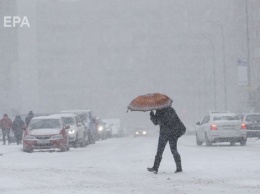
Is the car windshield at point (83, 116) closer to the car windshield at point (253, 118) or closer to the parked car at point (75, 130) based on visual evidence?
the parked car at point (75, 130)

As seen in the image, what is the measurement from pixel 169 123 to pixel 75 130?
70.5ft

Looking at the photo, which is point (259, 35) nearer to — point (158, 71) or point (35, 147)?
point (158, 71)

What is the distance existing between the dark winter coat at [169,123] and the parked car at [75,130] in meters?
20.6

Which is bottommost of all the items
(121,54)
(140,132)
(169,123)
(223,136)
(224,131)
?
(140,132)

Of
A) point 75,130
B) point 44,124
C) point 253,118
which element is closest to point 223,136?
point 75,130

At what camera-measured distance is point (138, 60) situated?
193750 millimetres

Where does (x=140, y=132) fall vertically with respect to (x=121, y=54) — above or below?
below

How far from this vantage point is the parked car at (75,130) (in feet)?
132

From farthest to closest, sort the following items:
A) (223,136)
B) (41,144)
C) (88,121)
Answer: (88,121)
(223,136)
(41,144)

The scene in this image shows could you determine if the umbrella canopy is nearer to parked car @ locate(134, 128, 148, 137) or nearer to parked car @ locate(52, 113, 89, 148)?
parked car @ locate(52, 113, 89, 148)

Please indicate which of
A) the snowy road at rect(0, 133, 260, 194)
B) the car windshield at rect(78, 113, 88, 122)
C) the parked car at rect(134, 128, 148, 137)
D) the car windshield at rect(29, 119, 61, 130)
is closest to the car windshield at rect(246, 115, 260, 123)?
the car windshield at rect(78, 113, 88, 122)

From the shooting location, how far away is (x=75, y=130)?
4041 centimetres

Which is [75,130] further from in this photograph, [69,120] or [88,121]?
[88,121]

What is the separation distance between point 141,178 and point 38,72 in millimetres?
178827
